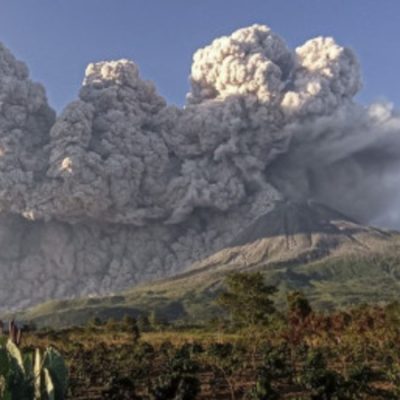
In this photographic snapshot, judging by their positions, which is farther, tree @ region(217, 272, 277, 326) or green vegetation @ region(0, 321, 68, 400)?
tree @ region(217, 272, 277, 326)

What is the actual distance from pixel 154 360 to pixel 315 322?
17.5m

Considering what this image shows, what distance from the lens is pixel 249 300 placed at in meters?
79.4

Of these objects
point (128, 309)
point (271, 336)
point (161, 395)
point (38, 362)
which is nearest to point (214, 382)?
point (161, 395)

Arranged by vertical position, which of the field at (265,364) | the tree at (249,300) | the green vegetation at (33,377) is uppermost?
the tree at (249,300)

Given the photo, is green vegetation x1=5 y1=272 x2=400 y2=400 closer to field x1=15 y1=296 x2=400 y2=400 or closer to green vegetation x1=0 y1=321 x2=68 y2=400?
field x1=15 y1=296 x2=400 y2=400

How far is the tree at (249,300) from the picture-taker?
7856cm

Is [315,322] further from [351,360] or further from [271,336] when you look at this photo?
[351,360]

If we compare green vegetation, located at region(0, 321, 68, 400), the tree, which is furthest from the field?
green vegetation, located at region(0, 321, 68, 400)

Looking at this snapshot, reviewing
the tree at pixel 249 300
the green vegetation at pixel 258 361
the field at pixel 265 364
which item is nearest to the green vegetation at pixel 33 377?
the green vegetation at pixel 258 361

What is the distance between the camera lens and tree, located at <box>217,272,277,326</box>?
78.6m

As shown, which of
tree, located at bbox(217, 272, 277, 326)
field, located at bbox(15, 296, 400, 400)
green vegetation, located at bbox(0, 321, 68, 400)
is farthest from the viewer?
tree, located at bbox(217, 272, 277, 326)

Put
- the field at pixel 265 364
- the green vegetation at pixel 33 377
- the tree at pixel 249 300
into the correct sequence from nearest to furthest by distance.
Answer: the green vegetation at pixel 33 377
the field at pixel 265 364
the tree at pixel 249 300

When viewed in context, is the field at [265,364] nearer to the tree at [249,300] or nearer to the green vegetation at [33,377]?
the tree at [249,300]

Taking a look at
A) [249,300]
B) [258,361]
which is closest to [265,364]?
[258,361]
